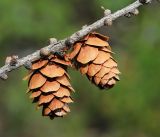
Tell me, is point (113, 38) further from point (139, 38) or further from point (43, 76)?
point (43, 76)

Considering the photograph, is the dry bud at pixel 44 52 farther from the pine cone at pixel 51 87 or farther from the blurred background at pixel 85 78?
the blurred background at pixel 85 78

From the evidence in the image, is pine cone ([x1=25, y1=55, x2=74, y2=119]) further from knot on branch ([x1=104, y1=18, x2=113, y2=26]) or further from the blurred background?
the blurred background

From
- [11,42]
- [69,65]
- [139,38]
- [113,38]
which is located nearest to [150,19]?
[139,38]

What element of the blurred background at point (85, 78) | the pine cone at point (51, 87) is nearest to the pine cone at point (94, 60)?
the pine cone at point (51, 87)

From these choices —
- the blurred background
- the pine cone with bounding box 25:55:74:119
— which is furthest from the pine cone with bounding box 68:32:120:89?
the blurred background

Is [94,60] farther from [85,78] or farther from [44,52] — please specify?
[85,78]

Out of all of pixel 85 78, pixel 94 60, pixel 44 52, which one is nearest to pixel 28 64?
pixel 44 52

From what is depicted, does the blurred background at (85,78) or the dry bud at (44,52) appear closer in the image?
the dry bud at (44,52)
